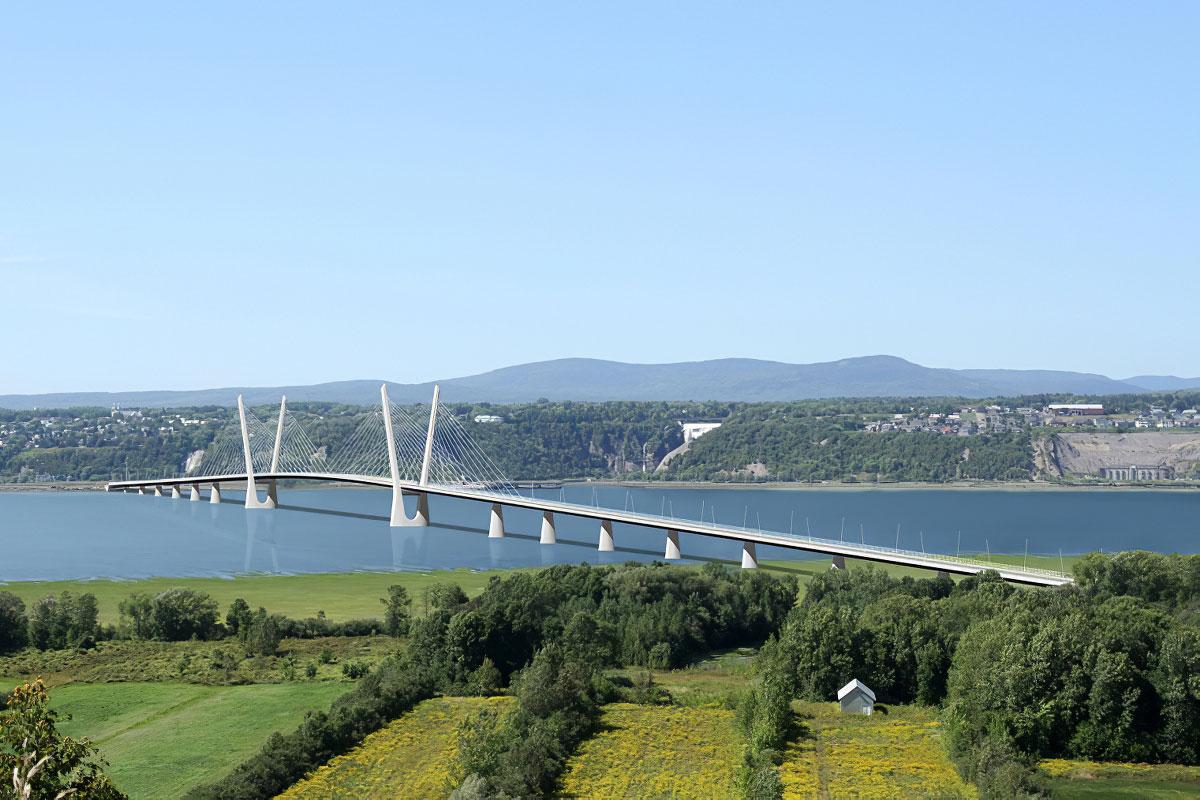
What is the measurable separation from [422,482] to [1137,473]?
6917 cm

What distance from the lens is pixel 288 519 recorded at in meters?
71.1

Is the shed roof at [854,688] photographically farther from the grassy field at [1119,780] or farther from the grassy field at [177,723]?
the grassy field at [177,723]

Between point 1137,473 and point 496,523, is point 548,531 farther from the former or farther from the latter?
point 1137,473

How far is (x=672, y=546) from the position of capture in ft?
174

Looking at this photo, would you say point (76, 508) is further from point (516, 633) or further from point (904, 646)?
point (904, 646)

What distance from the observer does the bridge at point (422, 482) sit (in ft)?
152

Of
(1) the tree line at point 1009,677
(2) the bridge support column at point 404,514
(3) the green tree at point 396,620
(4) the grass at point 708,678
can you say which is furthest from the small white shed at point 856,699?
(2) the bridge support column at point 404,514

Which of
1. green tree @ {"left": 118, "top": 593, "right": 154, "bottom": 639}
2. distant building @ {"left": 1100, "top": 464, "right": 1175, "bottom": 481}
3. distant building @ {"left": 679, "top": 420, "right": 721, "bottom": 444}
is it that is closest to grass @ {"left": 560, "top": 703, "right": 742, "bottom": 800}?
green tree @ {"left": 118, "top": 593, "right": 154, "bottom": 639}

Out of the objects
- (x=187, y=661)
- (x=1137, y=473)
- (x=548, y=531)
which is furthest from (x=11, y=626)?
(x=1137, y=473)

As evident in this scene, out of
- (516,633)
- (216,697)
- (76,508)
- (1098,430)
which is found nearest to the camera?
(216,697)

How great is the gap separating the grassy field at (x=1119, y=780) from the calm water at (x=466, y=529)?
30756 millimetres

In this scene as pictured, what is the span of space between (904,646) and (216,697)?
13014mm

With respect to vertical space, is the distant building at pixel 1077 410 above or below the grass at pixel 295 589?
above

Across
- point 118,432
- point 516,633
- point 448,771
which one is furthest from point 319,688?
point 118,432
